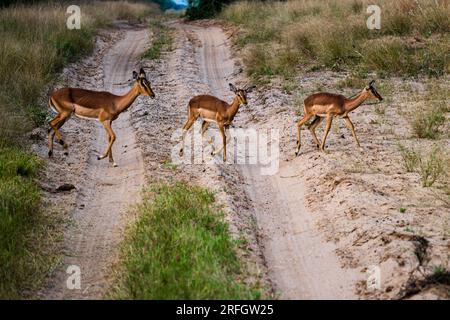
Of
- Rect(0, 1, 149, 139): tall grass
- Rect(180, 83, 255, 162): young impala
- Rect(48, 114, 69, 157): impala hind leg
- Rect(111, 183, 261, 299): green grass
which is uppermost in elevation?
Rect(180, 83, 255, 162): young impala

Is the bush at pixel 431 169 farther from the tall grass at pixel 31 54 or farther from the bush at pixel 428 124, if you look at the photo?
the tall grass at pixel 31 54

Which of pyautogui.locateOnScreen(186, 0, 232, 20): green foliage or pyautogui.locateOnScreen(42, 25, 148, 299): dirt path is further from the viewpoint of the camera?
pyautogui.locateOnScreen(186, 0, 232, 20): green foliage

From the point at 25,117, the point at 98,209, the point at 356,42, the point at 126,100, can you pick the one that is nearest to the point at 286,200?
the point at 98,209

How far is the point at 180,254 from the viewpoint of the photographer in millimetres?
8180

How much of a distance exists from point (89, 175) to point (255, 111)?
16.8ft

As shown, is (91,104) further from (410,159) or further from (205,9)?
(205,9)

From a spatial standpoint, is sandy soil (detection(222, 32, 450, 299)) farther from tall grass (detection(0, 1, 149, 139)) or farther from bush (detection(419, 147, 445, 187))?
tall grass (detection(0, 1, 149, 139))

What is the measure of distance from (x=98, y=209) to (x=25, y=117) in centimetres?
417

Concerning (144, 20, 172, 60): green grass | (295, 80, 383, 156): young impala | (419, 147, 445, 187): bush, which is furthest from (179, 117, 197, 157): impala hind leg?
(144, 20, 172, 60): green grass

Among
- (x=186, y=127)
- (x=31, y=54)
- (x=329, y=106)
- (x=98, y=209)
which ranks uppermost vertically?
(x=329, y=106)

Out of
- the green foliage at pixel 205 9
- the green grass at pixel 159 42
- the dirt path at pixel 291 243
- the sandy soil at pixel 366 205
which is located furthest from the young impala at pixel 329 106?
the green foliage at pixel 205 9

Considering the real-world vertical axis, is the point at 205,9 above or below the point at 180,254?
below

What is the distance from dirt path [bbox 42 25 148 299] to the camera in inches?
327

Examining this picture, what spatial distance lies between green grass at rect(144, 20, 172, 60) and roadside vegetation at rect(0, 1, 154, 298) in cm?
204
